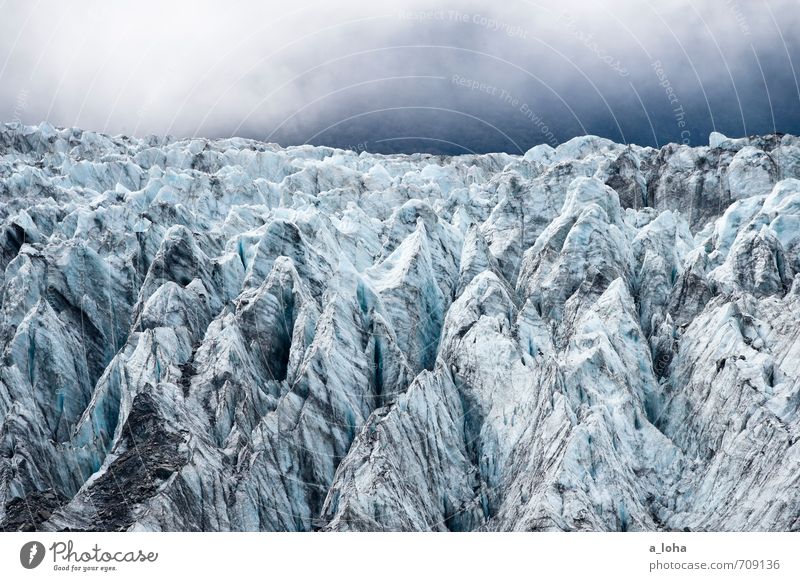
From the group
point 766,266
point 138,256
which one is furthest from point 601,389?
point 138,256

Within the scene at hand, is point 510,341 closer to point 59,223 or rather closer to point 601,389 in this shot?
point 601,389

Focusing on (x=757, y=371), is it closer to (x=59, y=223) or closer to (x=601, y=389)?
(x=601, y=389)

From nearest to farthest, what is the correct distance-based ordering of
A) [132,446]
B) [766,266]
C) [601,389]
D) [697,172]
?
[132,446], [601,389], [766,266], [697,172]
